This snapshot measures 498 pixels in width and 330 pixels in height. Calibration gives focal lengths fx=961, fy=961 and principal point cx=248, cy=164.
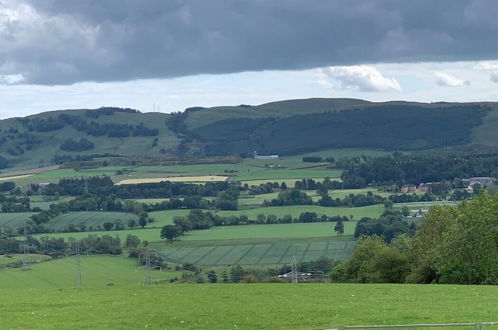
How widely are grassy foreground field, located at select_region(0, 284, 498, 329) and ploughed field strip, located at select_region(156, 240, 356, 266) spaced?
206 ft

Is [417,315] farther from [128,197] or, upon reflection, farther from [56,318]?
[128,197]

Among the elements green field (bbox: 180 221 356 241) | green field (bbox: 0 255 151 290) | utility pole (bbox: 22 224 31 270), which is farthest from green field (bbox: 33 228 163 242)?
green field (bbox: 0 255 151 290)

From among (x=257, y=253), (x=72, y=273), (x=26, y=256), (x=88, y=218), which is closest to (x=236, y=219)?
(x=88, y=218)

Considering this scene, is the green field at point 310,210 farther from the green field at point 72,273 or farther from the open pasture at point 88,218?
the green field at point 72,273

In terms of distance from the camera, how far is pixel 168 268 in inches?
4252

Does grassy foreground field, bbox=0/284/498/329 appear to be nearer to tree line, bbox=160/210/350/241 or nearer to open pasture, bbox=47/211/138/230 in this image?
tree line, bbox=160/210/350/241

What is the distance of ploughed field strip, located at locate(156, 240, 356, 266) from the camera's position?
112250mm

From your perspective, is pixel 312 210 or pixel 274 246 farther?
pixel 312 210

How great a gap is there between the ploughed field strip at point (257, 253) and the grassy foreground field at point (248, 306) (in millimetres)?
62810

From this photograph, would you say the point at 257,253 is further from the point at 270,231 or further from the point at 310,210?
the point at 310,210

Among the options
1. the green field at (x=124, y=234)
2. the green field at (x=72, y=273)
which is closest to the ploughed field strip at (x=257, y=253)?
the green field at (x=72, y=273)

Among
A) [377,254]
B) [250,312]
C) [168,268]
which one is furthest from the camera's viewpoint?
[168,268]

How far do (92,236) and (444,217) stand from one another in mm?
77681

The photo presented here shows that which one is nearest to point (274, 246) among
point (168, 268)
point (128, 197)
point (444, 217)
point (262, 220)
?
point (168, 268)
